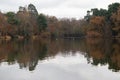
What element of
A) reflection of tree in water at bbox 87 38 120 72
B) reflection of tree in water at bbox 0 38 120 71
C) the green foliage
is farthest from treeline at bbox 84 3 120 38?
reflection of tree in water at bbox 87 38 120 72

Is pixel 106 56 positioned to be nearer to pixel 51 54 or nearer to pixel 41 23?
pixel 51 54

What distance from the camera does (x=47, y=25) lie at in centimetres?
9312

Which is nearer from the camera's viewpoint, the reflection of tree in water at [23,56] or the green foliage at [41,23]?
the reflection of tree in water at [23,56]

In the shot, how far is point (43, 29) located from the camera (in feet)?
298

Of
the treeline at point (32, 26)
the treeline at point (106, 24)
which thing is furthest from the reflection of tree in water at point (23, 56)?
the treeline at point (106, 24)

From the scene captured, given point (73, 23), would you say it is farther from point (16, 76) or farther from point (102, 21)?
point (16, 76)

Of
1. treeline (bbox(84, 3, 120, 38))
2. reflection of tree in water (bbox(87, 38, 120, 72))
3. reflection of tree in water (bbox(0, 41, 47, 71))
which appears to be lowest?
reflection of tree in water (bbox(87, 38, 120, 72))

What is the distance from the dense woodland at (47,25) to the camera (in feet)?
246

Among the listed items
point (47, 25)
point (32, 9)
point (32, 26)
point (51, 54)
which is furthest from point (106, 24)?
point (51, 54)

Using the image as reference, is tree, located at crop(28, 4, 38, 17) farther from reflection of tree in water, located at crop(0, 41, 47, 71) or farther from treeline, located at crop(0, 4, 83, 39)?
reflection of tree in water, located at crop(0, 41, 47, 71)

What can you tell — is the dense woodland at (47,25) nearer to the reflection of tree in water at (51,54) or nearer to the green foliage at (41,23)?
the green foliage at (41,23)

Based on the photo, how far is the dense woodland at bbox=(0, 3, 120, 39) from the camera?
246 feet

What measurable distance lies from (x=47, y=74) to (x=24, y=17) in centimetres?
6701

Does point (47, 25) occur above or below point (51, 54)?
above
